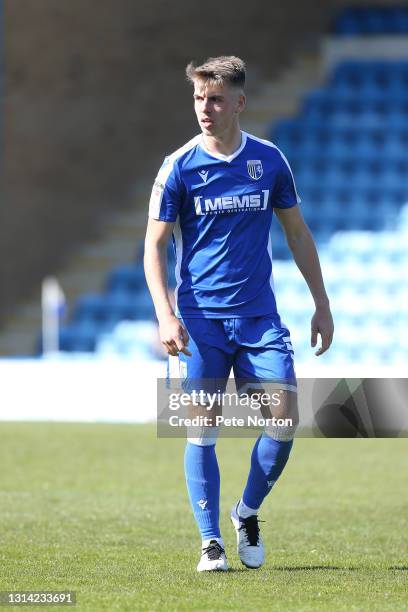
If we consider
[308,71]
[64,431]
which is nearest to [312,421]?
[64,431]

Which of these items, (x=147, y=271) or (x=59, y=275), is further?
(x=59, y=275)

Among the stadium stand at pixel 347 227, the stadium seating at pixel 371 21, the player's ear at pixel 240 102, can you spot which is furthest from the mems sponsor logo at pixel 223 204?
the stadium seating at pixel 371 21

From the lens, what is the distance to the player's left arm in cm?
568

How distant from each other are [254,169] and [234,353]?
0.76 m

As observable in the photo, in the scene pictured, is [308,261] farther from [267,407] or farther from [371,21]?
[371,21]

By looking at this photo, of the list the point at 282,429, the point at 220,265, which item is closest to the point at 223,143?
the point at 220,265

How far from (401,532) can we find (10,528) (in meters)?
2.04

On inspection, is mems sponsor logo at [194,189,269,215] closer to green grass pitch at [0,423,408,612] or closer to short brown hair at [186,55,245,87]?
short brown hair at [186,55,245,87]

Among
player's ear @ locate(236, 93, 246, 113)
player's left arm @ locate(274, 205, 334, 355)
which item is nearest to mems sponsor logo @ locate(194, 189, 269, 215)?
player's left arm @ locate(274, 205, 334, 355)

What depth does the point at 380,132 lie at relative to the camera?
19.8m

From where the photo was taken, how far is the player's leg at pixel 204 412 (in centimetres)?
552

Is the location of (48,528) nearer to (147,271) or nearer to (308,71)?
(147,271)

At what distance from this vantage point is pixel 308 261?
576 centimetres

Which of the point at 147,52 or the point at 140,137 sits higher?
the point at 147,52
